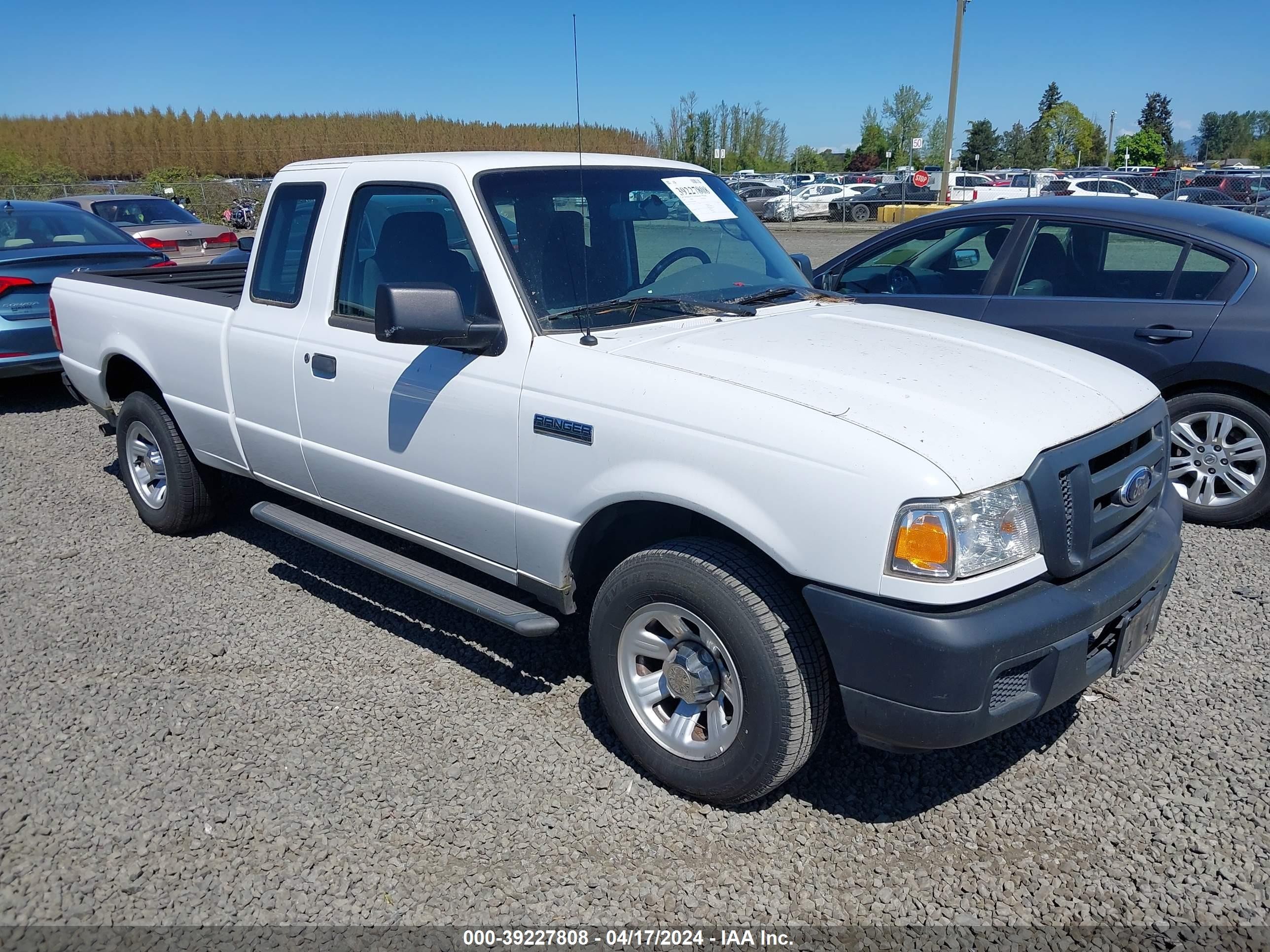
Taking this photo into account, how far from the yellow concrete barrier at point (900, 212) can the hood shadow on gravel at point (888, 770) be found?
29.5 metres

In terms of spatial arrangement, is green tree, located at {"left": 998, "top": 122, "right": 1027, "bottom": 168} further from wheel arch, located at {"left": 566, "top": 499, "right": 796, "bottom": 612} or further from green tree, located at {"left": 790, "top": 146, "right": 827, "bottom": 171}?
wheel arch, located at {"left": 566, "top": 499, "right": 796, "bottom": 612}

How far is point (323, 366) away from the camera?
3.92m

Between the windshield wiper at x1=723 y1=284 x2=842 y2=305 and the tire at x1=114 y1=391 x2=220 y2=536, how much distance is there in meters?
3.16

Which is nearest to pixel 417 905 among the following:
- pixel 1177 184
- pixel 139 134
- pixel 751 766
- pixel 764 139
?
pixel 751 766

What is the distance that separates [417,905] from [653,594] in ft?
3.68

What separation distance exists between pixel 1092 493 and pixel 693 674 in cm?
130

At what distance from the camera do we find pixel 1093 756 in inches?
132

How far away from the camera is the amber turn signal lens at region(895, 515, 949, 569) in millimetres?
2482

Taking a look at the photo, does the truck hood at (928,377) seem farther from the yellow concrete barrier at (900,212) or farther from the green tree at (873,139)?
the green tree at (873,139)

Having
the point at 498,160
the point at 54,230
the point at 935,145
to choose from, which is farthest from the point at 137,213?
the point at 935,145

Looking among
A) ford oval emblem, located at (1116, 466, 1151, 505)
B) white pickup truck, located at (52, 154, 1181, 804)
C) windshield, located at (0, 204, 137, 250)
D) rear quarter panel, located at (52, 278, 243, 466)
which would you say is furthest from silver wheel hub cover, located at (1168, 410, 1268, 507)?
windshield, located at (0, 204, 137, 250)

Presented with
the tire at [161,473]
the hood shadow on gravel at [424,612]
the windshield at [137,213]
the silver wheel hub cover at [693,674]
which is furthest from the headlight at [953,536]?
the windshield at [137,213]

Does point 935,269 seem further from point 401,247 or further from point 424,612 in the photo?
point 424,612

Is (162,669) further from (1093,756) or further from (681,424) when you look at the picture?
(1093,756)
